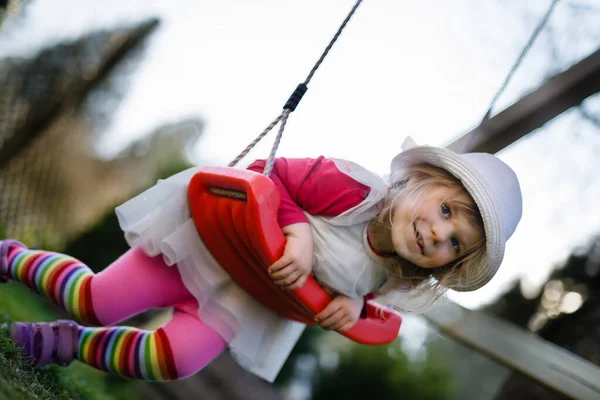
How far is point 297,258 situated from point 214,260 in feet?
0.64

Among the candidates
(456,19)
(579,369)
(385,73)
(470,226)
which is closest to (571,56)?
(456,19)

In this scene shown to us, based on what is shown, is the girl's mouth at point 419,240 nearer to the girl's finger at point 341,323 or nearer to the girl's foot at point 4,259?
the girl's finger at point 341,323

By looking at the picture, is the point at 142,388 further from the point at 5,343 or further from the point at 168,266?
the point at 5,343

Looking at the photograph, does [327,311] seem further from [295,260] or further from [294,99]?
[294,99]

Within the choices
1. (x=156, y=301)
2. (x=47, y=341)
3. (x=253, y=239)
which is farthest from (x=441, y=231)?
(x=47, y=341)

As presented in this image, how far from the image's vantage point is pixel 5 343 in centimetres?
69

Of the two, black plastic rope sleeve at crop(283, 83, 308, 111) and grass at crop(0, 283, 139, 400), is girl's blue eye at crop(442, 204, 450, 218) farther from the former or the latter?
grass at crop(0, 283, 139, 400)

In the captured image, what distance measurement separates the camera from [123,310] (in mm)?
870

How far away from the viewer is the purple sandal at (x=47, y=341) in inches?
31.4

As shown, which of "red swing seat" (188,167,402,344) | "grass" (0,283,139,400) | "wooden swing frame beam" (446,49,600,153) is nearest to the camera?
"grass" (0,283,139,400)

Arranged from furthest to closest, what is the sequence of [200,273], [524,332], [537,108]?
Result: [524,332]
[537,108]
[200,273]

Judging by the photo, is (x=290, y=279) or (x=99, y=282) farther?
(x=99, y=282)

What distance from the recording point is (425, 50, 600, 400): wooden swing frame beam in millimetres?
1081

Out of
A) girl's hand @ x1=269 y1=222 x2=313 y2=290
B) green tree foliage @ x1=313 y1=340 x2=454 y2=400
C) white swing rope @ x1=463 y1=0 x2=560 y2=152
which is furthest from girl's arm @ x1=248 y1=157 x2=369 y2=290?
green tree foliage @ x1=313 y1=340 x2=454 y2=400
